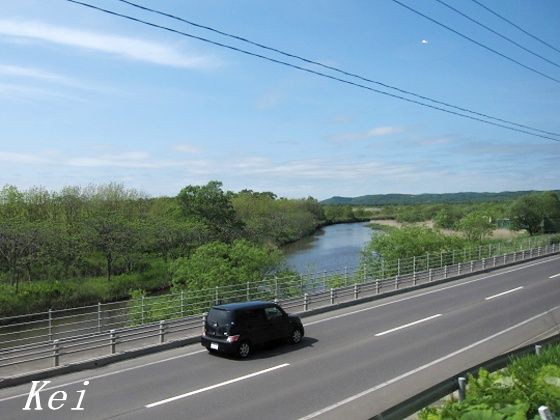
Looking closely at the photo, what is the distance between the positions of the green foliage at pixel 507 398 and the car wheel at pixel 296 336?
398 inches

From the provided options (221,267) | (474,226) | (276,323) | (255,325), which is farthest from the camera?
(474,226)

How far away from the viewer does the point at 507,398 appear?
5.46 meters

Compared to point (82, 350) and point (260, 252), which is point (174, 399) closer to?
point (82, 350)

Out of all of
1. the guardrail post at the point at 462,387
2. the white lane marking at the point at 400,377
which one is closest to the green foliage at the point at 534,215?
the white lane marking at the point at 400,377

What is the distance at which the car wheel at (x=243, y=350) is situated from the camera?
15.1 meters

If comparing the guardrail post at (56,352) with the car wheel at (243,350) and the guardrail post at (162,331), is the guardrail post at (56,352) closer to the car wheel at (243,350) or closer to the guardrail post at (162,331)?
the guardrail post at (162,331)

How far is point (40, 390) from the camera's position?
12.4 metres

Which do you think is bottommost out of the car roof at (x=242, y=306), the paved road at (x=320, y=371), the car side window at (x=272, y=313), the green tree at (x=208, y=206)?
the paved road at (x=320, y=371)

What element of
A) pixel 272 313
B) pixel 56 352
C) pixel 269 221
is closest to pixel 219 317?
pixel 272 313

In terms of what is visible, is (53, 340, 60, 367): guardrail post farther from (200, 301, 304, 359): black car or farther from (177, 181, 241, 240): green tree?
(177, 181, 241, 240): green tree

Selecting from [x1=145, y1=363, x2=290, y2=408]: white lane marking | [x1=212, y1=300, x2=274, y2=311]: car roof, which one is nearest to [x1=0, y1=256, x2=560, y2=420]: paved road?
[x1=145, y1=363, x2=290, y2=408]: white lane marking

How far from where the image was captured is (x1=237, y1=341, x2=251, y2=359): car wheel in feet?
49.5

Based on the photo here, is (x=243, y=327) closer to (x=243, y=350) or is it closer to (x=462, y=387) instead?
(x=243, y=350)

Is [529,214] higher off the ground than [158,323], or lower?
higher
